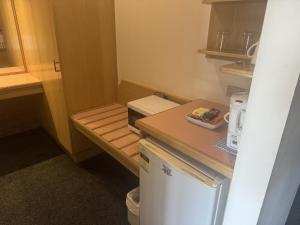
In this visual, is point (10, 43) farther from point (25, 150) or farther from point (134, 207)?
point (134, 207)

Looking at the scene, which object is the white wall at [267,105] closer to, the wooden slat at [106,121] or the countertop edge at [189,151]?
the countertop edge at [189,151]

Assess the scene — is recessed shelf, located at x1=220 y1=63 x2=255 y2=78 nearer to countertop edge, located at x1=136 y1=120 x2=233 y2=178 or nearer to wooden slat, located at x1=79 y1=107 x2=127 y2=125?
countertop edge, located at x1=136 y1=120 x2=233 y2=178

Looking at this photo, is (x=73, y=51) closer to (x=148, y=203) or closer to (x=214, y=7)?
(x=214, y=7)

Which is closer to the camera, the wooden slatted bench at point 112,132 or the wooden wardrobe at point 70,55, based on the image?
the wooden slatted bench at point 112,132

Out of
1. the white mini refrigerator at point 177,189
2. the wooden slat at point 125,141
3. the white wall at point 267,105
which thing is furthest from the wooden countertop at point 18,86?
the white wall at point 267,105

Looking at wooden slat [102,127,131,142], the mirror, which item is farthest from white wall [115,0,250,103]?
the mirror

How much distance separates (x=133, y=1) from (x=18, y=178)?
2092 mm

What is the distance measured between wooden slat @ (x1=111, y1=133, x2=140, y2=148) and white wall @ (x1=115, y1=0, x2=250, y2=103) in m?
0.53

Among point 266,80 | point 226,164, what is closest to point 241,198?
point 226,164

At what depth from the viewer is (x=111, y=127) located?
79.1 inches

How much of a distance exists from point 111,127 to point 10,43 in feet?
6.41

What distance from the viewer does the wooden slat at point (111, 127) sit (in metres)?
1.92

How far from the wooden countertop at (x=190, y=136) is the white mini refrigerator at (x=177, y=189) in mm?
50

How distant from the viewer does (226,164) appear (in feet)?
3.04
